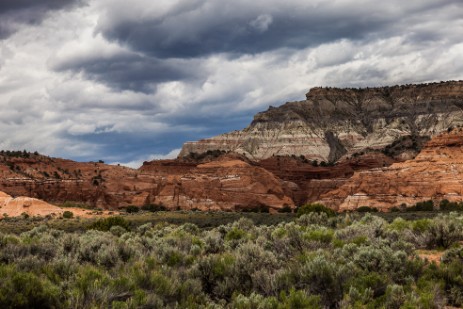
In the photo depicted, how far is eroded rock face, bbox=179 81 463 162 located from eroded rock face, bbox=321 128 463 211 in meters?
56.9

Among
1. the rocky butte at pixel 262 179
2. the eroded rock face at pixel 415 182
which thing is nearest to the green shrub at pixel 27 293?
the rocky butte at pixel 262 179

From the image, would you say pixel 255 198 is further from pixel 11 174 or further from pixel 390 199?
pixel 11 174

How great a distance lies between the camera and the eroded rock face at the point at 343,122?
523 ft

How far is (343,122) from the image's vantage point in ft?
579

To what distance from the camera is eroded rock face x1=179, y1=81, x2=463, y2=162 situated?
523 feet

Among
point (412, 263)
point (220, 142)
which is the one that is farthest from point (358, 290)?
point (220, 142)

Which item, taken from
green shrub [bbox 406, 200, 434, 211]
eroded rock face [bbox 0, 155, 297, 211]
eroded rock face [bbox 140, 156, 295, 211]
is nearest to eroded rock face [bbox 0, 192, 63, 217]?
eroded rock face [bbox 0, 155, 297, 211]

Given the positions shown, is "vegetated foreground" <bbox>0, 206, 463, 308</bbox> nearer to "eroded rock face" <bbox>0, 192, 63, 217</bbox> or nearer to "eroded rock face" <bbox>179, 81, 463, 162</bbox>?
"eroded rock face" <bbox>0, 192, 63, 217</bbox>

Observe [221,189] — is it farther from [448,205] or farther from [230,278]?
[230,278]

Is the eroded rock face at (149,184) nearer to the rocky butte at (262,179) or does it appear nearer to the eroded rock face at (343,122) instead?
the rocky butte at (262,179)

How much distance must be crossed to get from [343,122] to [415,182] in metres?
89.2

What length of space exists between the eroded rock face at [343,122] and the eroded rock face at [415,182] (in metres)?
56.9

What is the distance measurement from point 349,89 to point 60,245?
18502 centimetres

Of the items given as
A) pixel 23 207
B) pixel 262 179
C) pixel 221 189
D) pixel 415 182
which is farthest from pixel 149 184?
pixel 415 182
